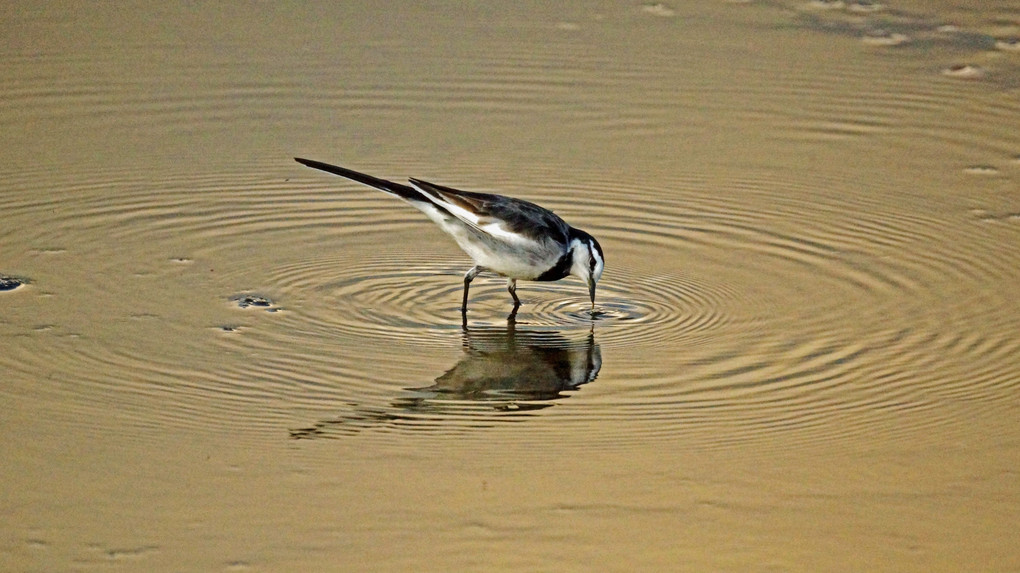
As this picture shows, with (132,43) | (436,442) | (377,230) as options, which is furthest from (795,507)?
(132,43)

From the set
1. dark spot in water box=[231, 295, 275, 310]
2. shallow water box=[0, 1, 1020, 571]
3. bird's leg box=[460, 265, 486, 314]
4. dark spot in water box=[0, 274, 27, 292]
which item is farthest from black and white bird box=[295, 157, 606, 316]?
dark spot in water box=[0, 274, 27, 292]

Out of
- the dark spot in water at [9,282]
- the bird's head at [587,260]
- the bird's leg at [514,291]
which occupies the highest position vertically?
the bird's head at [587,260]

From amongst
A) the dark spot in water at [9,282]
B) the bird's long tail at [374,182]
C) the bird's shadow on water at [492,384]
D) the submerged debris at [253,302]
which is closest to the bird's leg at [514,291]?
the bird's shadow on water at [492,384]

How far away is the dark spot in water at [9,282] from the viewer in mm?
8039

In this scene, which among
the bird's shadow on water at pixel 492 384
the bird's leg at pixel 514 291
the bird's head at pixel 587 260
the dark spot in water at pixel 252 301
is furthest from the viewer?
the bird's leg at pixel 514 291

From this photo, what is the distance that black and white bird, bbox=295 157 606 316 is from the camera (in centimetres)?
833

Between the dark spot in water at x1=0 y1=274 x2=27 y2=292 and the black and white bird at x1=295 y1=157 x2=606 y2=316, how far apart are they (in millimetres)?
1758

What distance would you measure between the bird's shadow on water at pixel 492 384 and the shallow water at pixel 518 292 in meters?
0.03

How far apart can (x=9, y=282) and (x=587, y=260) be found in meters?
3.23

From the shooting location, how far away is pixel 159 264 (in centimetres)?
855

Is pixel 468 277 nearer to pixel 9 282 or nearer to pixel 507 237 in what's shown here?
pixel 507 237

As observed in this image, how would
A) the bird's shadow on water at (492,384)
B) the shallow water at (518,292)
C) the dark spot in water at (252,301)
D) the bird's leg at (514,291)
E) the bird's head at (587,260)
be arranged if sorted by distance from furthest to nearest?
the bird's leg at (514,291) < the bird's head at (587,260) < the dark spot in water at (252,301) < the bird's shadow on water at (492,384) < the shallow water at (518,292)

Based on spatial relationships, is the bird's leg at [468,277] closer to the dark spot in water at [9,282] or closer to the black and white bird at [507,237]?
the black and white bird at [507,237]

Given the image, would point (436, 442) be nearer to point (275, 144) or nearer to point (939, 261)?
point (939, 261)
